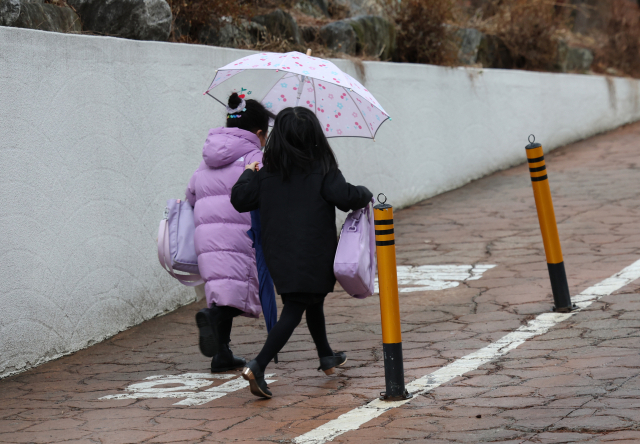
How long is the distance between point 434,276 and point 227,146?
2.94 metres

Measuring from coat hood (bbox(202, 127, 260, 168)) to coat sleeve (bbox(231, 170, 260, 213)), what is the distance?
461 mm

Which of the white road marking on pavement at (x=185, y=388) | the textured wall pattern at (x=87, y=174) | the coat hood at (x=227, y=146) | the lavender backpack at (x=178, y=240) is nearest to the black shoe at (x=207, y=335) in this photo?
the white road marking on pavement at (x=185, y=388)

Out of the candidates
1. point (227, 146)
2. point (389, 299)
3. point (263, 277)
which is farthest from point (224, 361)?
point (389, 299)

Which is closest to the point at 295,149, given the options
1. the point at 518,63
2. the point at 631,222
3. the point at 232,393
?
the point at 232,393

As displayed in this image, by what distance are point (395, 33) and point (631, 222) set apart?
455 centimetres

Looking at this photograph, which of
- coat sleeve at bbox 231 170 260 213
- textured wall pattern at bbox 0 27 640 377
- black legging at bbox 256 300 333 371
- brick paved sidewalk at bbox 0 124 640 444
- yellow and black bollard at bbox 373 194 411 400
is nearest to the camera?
brick paved sidewalk at bbox 0 124 640 444

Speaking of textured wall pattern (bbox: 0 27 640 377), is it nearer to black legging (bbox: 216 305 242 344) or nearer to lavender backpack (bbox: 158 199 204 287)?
lavender backpack (bbox: 158 199 204 287)

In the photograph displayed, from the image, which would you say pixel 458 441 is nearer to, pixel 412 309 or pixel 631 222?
pixel 412 309

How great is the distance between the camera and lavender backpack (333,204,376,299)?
166 inches

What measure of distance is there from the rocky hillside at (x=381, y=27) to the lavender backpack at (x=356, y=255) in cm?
315

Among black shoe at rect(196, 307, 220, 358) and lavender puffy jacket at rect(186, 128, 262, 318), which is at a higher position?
lavender puffy jacket at rect(186, 128, 262, 318)

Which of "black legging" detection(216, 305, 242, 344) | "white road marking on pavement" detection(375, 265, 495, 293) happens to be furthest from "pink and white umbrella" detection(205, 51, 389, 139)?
"white road marking on pavement" detection(375, 265, 495, 293)

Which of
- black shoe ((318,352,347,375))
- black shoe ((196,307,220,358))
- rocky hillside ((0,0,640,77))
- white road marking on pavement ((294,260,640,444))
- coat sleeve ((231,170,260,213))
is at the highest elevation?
rocky hillside ((0,0,640,77))

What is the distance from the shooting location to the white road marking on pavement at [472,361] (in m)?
3.77
